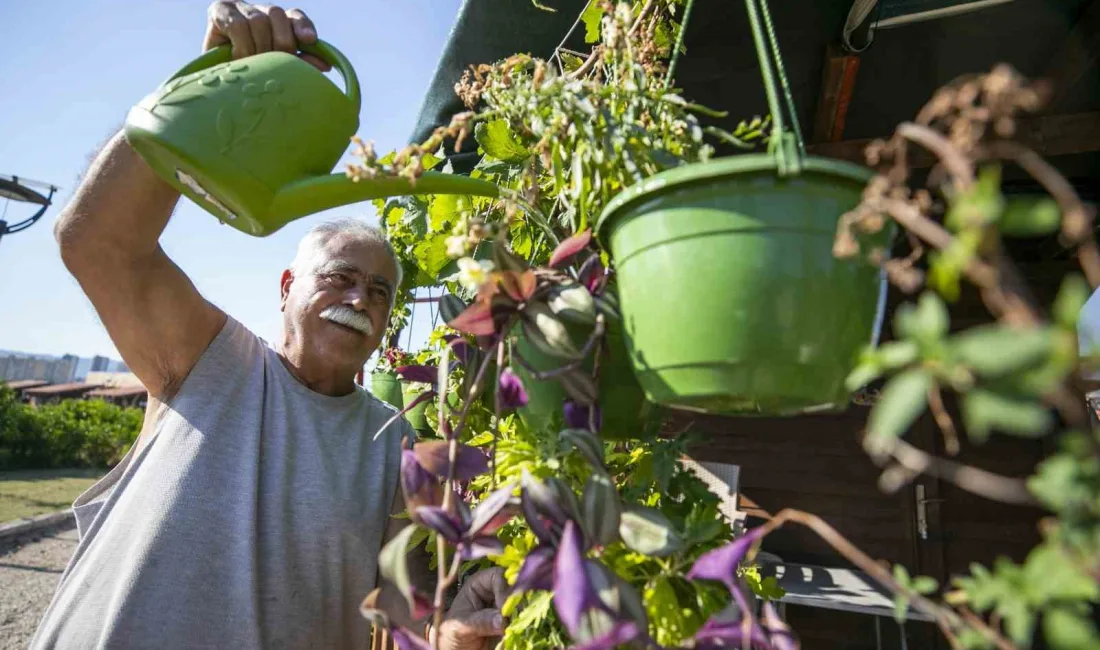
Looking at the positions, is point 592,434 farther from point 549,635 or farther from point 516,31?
point 516,31

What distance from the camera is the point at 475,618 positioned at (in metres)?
0.84

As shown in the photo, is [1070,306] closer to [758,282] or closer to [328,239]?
[758,282]

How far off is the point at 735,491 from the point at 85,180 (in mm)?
3116

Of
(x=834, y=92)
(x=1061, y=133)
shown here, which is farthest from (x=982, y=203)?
(x=1061, y=133)

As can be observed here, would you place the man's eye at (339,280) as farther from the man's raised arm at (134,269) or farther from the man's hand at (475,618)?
the man's hand at (475,618)

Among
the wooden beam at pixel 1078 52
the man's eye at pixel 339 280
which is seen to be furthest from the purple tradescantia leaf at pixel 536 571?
the wooden beam at pixel 1078 52

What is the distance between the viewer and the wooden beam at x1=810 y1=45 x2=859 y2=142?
1582mm

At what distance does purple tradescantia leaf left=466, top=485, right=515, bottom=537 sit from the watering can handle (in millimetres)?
470

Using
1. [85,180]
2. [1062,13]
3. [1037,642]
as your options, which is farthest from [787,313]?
[1037,642]

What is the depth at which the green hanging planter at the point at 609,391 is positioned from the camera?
1.86ft

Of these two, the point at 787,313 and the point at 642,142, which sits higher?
the point at 642,142

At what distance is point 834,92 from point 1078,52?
0.62 m

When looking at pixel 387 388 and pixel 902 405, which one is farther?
pixel 387 388

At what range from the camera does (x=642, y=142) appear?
0.52 meters
